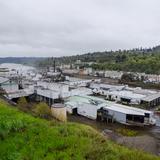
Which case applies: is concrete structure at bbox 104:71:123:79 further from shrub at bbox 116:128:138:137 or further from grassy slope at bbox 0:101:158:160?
grassy slope at bbox 0:101:158:160

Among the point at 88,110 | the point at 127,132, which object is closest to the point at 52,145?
the point at 127,132

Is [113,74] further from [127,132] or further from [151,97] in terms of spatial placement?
[127,132]

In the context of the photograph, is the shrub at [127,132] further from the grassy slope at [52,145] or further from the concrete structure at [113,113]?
the grassy slope at [52,145]

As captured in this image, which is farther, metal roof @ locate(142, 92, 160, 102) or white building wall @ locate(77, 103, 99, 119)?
metal roof @ locate(142, 92, 160, 102)

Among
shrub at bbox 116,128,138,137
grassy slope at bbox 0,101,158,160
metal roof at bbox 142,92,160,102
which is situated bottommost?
shrub at bbox 116,128,138,137

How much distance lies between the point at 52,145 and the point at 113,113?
18.0 metres

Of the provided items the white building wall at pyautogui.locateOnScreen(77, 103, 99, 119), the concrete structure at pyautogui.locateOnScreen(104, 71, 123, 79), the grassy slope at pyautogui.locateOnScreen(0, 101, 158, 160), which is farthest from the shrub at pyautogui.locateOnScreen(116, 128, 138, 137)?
the concrete structure at pyautogui.locateOnScreen(104, 71, 123, 79)

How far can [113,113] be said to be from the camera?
72.3 feet

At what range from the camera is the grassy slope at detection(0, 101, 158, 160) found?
4.10 m

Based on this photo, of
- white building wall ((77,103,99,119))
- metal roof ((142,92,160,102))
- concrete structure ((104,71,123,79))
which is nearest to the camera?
white building wall ((77,103,99,119))

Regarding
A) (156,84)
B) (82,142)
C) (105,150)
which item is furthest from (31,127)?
(156,84)

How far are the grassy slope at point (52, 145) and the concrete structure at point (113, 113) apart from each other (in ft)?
54.9

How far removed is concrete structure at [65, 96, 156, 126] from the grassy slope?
16734mm

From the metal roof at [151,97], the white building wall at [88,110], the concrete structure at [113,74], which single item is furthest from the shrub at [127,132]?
the concrete structure at [113,74]
